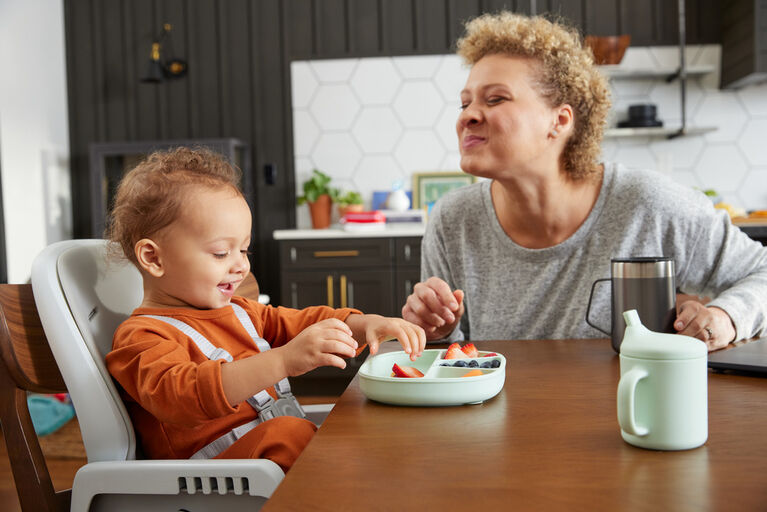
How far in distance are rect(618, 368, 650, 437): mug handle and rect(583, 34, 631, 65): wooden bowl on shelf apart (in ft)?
11.5

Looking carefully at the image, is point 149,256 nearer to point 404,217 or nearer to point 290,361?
point 290,361

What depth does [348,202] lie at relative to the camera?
409 cm

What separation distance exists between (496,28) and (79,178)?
3635 millimetres

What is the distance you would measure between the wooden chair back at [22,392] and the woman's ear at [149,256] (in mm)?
175

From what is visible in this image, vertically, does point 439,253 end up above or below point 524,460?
above

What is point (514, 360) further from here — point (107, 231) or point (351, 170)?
point (351, 170)

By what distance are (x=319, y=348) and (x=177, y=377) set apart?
185mm

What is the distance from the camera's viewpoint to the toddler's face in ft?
3.51

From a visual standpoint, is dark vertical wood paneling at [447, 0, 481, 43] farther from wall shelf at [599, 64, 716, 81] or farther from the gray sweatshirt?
the gray sweatshirt

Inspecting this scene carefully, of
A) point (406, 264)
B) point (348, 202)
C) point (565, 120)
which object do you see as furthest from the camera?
point (348, 202)

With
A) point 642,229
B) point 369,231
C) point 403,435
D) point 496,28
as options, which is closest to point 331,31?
point 369,231

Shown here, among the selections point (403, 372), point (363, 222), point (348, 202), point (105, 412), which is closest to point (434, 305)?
point (403, 372)

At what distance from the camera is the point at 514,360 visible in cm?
112

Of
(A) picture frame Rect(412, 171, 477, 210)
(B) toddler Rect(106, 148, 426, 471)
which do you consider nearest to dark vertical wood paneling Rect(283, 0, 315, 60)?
(A) picture frame Rect(412, 171, 477, 210)
